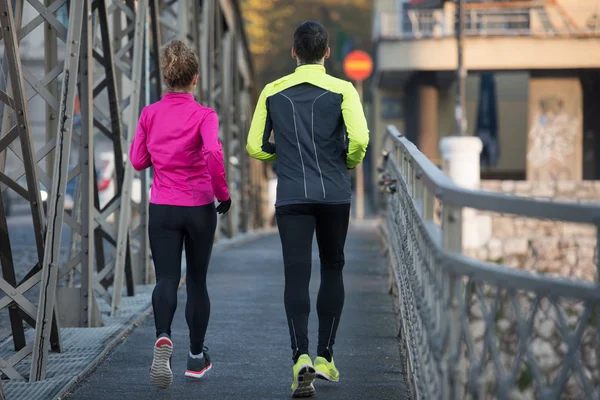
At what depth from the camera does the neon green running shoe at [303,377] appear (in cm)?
593

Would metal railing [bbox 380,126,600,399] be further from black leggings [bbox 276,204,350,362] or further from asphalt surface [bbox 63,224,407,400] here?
asphalt surface [bbox 63,224,407,400]

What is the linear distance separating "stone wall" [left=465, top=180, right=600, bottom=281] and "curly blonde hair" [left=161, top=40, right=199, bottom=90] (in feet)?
9.94

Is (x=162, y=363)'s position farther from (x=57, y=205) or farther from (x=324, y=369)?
(x=57, y=205)

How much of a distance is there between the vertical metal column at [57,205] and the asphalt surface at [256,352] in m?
0.29

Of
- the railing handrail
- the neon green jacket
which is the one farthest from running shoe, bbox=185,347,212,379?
the railing handrail

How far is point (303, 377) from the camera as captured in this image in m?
5.95

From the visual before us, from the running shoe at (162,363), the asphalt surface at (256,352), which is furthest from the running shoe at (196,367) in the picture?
the running shoe at (162,363)

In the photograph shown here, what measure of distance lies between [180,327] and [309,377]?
2.71 meters

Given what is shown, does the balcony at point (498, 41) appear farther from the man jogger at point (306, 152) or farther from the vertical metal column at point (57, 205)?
the man jogger at point (306, 152)

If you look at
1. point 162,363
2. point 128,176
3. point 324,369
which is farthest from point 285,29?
point 162,363

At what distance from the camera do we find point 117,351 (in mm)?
7480

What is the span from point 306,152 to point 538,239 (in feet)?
59.3

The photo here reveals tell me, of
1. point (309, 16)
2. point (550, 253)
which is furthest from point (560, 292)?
point (309, 16)

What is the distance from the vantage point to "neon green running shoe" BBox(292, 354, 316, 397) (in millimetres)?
5926
